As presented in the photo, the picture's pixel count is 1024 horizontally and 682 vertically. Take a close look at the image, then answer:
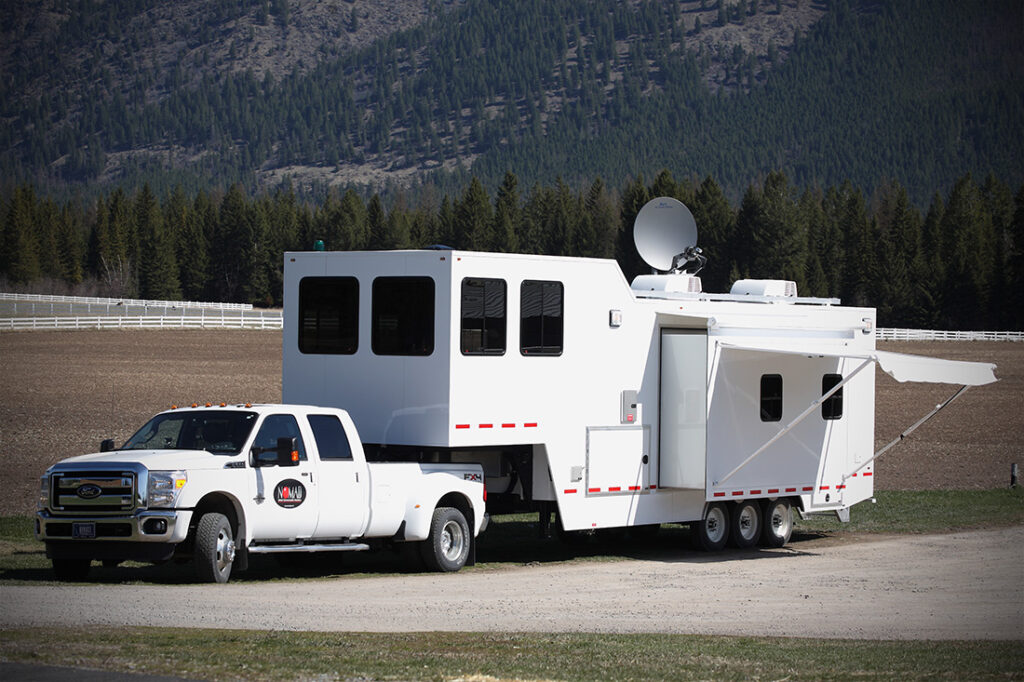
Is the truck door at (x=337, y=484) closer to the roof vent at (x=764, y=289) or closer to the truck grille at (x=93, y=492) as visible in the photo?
the truck grille at (x=93, y=492)

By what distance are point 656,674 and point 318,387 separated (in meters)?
8.28

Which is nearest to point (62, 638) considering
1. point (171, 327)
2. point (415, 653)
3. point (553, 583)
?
point (415, 653)

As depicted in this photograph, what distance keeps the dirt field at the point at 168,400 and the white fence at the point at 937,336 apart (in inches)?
801

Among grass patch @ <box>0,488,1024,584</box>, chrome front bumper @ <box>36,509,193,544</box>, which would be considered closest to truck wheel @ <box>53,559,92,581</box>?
grass patch @ <box>0,488,1024,584</box>

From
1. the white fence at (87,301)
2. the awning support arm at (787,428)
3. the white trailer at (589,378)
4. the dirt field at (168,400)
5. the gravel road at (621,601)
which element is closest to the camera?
the gravel road at (621,601)

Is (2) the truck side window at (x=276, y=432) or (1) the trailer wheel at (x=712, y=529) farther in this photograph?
(1) the trailer wheel at (x=712, y=529)

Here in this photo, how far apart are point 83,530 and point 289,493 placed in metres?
2.14

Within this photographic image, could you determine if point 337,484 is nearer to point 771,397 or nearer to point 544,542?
point 544,542

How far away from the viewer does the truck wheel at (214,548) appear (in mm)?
15055

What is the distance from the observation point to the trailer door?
773 inches

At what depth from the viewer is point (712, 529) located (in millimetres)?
20672

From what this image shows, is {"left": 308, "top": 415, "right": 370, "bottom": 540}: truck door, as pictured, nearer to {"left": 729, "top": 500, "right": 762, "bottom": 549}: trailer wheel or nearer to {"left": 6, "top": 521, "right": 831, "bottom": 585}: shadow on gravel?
{"left": 6, "top": 521, "right": 831, "bottom": 585}: shadow on gravel

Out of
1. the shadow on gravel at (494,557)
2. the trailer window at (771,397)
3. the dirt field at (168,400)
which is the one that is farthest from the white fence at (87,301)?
the trailer window at (771,397)

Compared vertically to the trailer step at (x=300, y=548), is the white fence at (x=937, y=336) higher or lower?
higher
